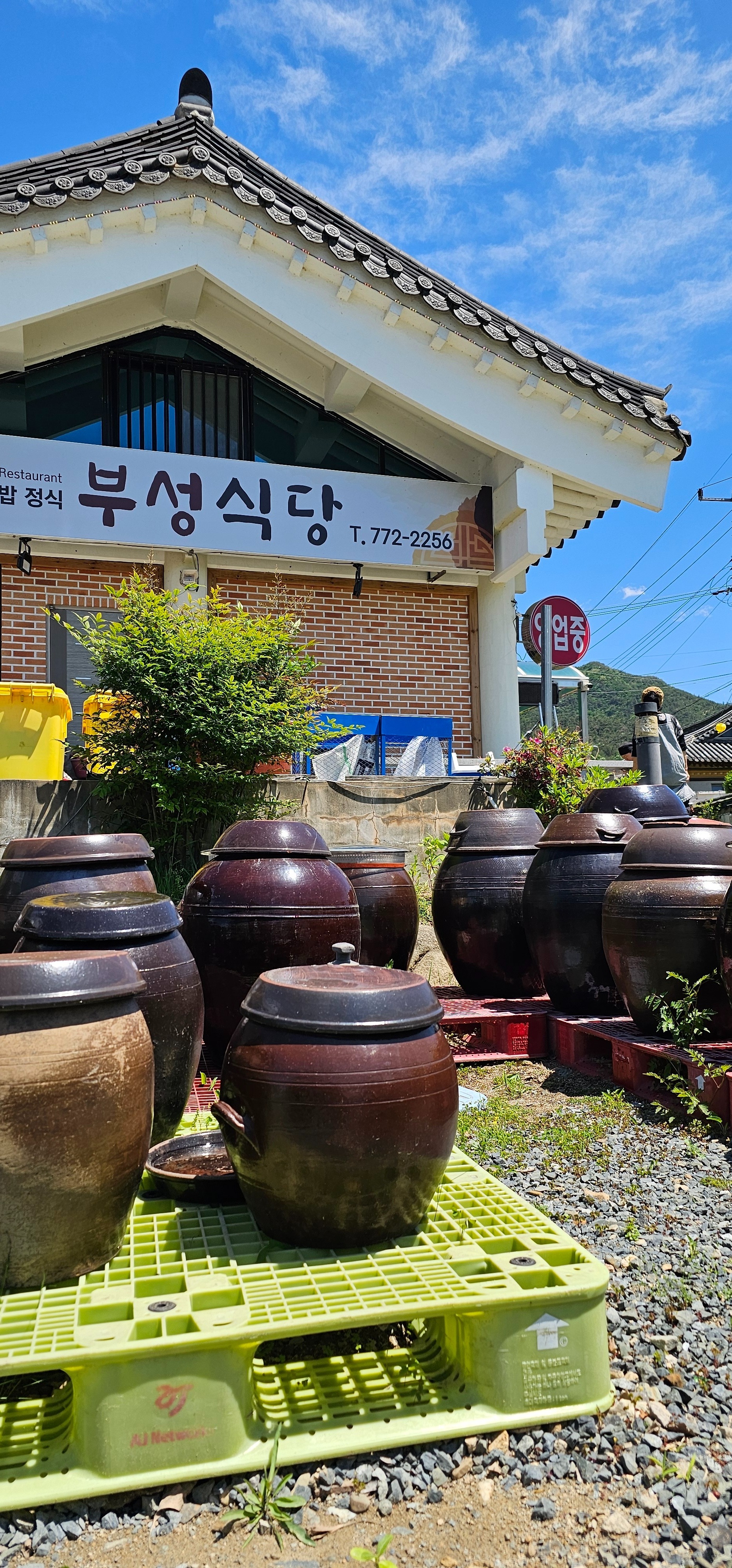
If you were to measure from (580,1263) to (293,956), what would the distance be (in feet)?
6.60

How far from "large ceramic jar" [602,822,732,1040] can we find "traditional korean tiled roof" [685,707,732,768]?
24.0 metres

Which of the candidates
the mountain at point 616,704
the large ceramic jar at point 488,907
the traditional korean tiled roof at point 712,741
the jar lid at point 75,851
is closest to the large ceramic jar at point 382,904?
the large ceramic jar at point 488,907

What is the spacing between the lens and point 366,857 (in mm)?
6016

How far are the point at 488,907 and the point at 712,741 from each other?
29.0 metres

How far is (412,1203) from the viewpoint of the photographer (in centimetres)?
259

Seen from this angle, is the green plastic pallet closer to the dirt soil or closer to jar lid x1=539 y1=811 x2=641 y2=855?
the dirt soil

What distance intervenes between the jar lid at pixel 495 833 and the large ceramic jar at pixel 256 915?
187 centimetres

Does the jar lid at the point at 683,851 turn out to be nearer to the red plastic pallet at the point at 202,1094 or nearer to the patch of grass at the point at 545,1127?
the patch of grass at the point at 545,1127

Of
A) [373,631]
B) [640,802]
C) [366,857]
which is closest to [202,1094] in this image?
[366,857]

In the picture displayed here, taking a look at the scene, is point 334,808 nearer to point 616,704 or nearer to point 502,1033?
point 502,1033

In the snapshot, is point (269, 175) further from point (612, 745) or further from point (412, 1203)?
point (612, 745)

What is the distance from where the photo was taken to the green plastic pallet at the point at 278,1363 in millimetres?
1998

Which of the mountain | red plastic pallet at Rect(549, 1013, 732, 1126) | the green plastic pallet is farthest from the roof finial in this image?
the mountain

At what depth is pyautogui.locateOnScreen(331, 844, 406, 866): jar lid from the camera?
235 inches
